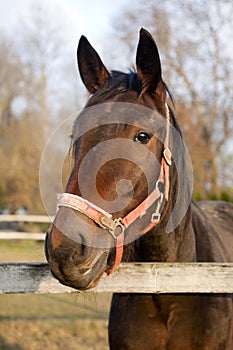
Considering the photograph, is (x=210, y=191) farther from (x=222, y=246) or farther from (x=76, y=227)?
(x=76, y=227)

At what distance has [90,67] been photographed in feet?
8.77

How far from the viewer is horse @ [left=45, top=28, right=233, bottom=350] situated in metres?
2.04

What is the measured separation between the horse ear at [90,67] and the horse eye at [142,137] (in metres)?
0.49

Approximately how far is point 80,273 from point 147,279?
0.74 m

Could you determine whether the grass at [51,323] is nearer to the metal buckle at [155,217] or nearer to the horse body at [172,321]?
the horse body at [172,321]

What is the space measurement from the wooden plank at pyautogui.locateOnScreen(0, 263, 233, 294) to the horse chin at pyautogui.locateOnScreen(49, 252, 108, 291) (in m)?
0.51

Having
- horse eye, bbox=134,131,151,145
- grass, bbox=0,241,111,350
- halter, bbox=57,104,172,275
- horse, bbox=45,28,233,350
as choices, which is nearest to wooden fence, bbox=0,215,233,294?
horse, bbox=45,28,233,350

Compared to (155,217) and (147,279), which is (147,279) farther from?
(155,217)

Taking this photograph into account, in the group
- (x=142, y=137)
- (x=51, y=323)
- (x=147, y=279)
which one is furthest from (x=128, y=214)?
(x=51, y=323)

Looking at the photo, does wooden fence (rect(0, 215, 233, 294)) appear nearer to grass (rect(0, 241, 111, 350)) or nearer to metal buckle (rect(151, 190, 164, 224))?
metal buckle (rect(151, 190, 164, 224))

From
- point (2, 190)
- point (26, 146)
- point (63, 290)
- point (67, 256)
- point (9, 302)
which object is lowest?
point (2, 190)

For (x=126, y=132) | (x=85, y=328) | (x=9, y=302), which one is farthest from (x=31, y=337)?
(x=126, y=132)

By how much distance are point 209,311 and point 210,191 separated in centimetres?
1694

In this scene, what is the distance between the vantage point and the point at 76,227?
1.97 m
